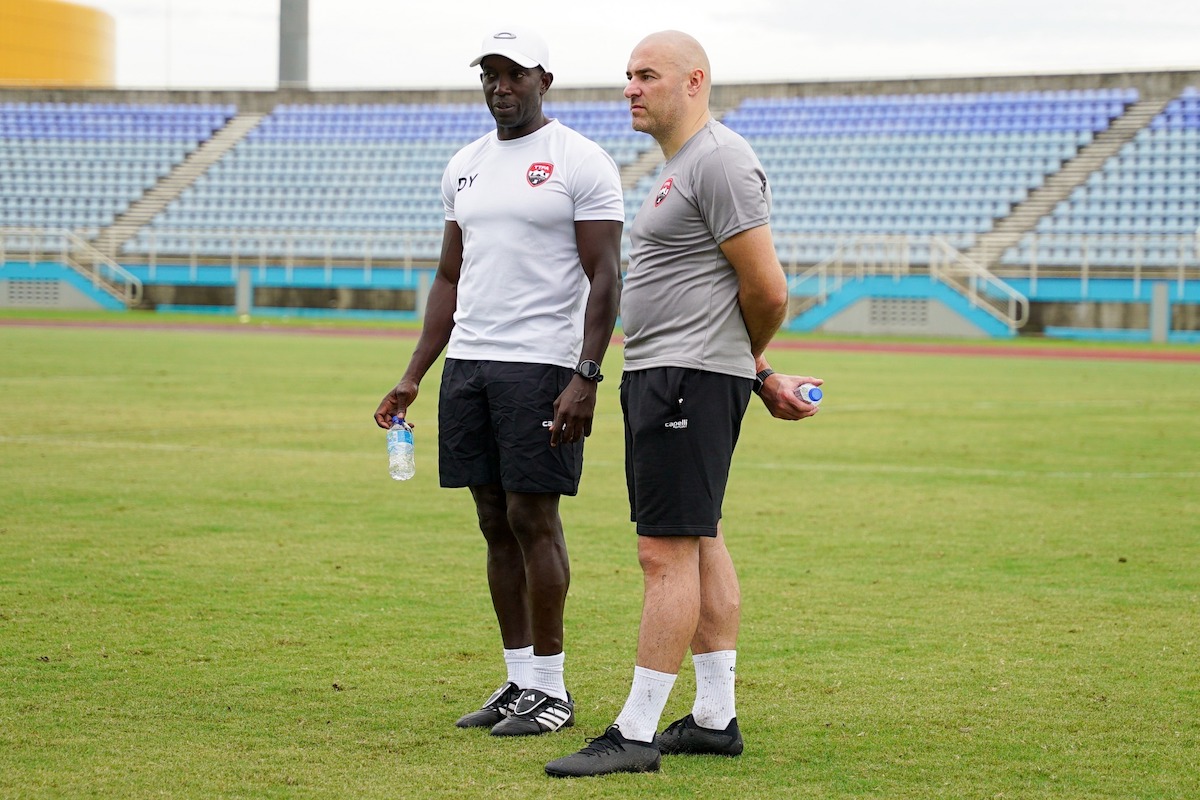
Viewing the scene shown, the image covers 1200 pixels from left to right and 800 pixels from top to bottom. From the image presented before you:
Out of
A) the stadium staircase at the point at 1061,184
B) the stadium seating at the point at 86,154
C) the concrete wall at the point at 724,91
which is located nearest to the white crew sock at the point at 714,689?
the stadium staircase at the point at 1061,184

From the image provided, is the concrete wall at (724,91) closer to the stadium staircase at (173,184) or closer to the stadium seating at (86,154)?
the stadium seating at (86,154)

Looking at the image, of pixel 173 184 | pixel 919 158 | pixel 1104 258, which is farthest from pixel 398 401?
pixel 173 184

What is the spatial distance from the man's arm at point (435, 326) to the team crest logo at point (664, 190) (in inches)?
37.3

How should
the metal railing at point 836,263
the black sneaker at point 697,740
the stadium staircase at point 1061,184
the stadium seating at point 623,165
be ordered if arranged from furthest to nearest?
the stadium seating at point 623,165
the stadium staircase at point 1061,184
the metal railing at point 836,263
the black sneaker at point 697,740

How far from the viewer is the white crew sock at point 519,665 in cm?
460

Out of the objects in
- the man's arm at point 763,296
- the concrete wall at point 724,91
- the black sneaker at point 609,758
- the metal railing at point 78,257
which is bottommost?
the metal railing at point 78,257

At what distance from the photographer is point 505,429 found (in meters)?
4.48

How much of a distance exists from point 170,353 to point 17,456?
12.4 meters

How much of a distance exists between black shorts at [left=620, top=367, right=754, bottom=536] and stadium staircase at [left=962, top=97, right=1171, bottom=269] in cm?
3144

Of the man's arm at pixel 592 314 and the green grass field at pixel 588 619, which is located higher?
the man's arm at pixel 592 314

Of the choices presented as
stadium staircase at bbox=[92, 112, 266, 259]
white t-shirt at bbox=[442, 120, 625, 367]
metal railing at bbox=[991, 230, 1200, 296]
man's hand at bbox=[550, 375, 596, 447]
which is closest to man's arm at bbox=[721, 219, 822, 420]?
man's hand at bbox=[550, 375, 596, 447]

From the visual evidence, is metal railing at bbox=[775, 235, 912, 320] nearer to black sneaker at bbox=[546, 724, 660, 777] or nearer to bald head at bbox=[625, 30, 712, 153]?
bald head at bbox=[625, 30, 712, 153]

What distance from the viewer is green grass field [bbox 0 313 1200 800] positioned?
3.90 metres

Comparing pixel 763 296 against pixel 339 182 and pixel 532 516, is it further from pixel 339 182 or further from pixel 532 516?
pixel 339 182
